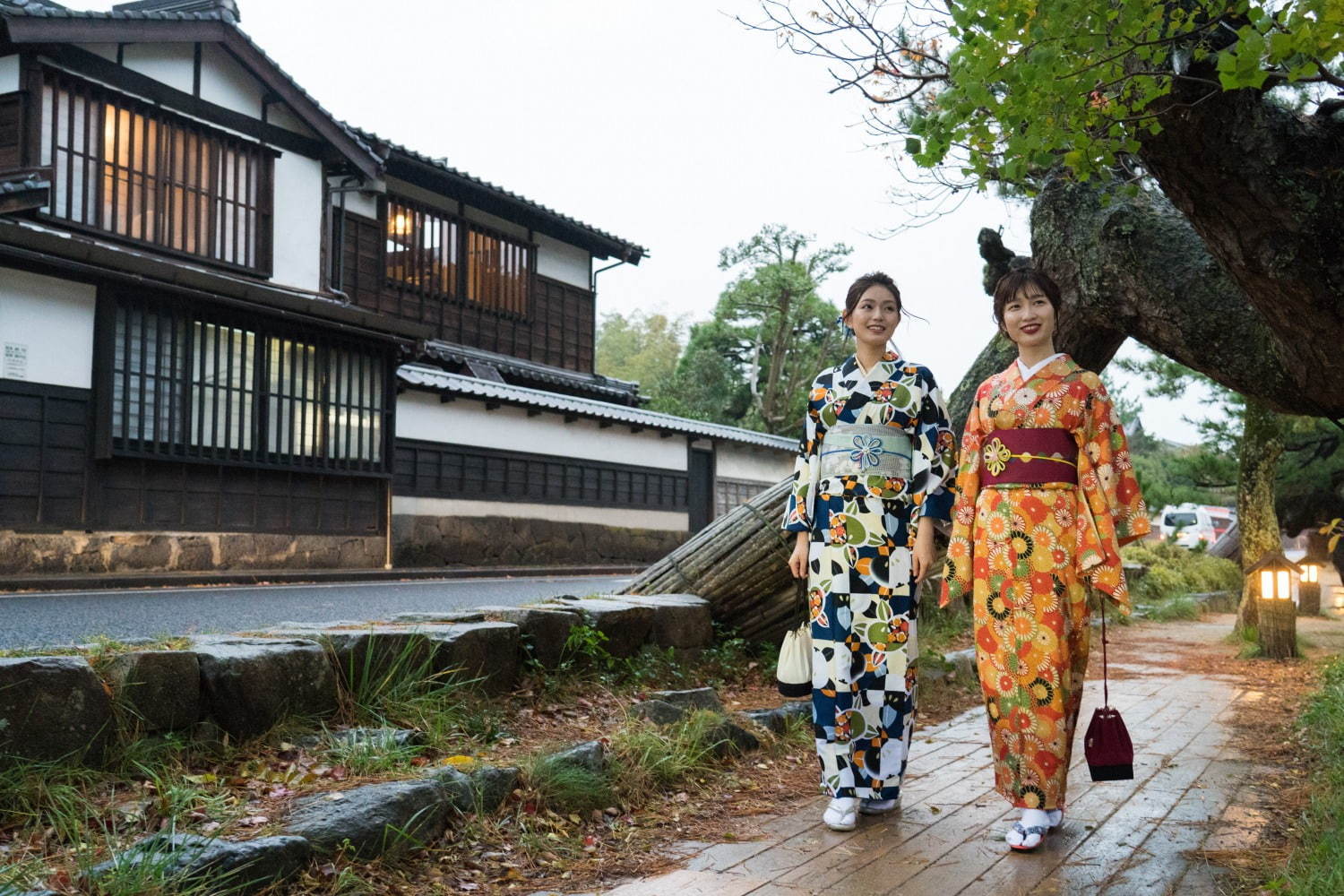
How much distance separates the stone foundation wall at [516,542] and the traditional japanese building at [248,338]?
4 cm

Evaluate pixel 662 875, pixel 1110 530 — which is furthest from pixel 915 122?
pixel 662 875

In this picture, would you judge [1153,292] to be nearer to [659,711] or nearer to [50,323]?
[659,711]

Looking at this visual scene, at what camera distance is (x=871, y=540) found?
4652 millimetres

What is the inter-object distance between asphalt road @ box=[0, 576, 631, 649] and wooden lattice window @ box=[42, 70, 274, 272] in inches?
225

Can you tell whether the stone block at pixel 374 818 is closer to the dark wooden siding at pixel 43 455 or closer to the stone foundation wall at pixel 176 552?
the stone foundation wall at pixel 176 552

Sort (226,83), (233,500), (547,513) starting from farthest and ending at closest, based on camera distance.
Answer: (547,513)
(226,83)
(233,500)

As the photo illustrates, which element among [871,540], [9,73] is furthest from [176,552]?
[871,540]

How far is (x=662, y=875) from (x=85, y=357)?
37.4 feet

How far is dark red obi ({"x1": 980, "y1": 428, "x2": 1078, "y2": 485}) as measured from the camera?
4.32 meters

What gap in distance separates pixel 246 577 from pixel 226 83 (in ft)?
26.0

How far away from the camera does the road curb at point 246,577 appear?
10.7 m

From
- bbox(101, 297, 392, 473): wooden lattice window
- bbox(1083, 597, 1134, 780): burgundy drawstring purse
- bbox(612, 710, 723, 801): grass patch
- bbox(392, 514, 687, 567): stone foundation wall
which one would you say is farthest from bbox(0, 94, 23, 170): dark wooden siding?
bbox(1083, 597, 1134, 780): burgundy drawstring purse

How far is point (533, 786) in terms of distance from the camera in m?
4.17

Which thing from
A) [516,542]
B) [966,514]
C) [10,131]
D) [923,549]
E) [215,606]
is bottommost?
[215,606]
